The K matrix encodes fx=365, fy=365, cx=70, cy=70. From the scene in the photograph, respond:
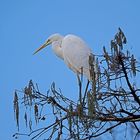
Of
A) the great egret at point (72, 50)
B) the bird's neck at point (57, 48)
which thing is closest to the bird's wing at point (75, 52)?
the great egret at point (72, 50)

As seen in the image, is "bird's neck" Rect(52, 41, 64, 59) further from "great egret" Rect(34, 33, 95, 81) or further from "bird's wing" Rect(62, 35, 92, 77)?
"bird's wing" Rect(62, 35, 92, 77)

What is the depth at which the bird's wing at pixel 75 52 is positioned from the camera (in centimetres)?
493

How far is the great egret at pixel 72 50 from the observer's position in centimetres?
491

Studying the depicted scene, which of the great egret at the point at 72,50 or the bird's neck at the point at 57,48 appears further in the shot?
the bird's neck at the point at 57,48

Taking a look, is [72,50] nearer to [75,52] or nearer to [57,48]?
[75,52]

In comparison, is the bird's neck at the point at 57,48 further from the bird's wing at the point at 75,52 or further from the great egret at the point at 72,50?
the bird's wing at the point at 75,52

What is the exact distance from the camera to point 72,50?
5.08 metres

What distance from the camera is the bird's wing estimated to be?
16.2 feet

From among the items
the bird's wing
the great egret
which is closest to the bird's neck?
the great egret

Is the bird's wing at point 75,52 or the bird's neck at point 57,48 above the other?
the bird's neck at point 57,48

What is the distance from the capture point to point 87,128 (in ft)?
6.47

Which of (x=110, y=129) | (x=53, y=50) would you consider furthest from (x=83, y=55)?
(x=110, y=129)

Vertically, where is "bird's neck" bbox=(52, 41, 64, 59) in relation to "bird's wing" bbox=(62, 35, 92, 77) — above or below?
above

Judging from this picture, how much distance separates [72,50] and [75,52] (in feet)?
0.16
